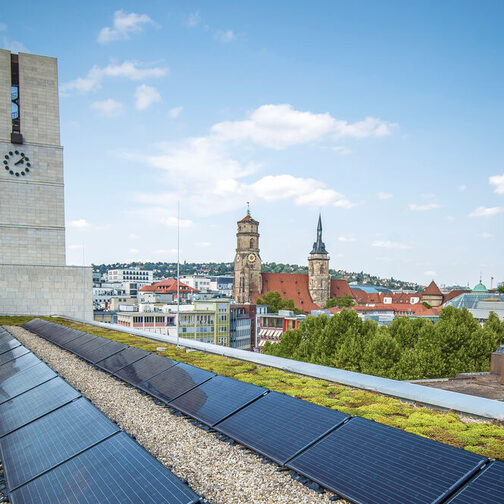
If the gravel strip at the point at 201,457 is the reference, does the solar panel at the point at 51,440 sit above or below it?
above

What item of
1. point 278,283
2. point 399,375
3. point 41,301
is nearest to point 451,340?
point 399,375

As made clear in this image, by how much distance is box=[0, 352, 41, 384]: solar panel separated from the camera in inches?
605

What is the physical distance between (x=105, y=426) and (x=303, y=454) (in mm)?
4227

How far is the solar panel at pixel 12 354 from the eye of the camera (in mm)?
18239

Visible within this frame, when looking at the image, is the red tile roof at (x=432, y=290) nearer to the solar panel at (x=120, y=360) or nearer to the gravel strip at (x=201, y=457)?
the solar panel at (x=120, y=360)

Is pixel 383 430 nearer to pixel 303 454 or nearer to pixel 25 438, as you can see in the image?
pixel 303 454

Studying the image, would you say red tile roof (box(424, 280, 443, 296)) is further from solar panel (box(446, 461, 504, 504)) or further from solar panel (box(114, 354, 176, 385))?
solar panel (box(446, 461, 504, 504))

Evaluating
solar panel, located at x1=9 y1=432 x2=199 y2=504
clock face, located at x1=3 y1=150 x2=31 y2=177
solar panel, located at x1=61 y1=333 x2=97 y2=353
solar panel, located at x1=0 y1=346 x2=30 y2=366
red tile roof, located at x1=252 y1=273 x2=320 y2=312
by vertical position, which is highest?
clock face, located at x1=3 y1=150 x2=31 y2=177

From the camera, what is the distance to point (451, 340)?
38531mm

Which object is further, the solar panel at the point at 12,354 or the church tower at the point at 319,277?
the church tower at the point at 319,277

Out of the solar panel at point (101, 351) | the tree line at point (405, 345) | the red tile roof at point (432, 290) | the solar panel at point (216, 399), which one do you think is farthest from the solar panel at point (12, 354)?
the red tile roof at point (432, 290)

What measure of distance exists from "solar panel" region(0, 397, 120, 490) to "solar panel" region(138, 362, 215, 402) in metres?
2.85

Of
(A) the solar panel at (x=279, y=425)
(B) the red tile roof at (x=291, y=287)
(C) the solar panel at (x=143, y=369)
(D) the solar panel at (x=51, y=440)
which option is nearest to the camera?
(D) the solar panel at (x=51, y=440)

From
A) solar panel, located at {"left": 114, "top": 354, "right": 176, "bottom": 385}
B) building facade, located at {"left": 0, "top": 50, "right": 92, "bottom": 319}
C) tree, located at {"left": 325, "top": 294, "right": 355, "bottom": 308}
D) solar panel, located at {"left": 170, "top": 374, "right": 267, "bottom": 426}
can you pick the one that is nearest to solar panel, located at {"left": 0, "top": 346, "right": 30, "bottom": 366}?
solar panel, located at {"left": 114, "top": 354, "right": 176, "bottom": 385}
